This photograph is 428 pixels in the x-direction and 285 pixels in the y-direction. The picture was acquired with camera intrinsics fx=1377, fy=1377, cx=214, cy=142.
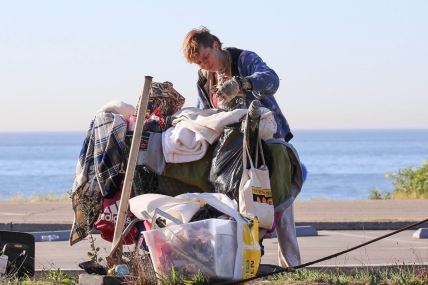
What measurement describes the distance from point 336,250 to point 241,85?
5255 mm

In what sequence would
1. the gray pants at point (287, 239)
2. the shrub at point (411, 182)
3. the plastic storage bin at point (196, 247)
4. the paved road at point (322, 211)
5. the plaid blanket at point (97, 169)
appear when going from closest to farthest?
the plastic storage bin at point (196, 247) < the plaid blanket at point (97, 169) < the gray pants at point (287, 239) < the paved road at point (322, 211) < the shrub at point (411, 182)

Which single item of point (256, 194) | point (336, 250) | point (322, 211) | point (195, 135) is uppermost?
point (195, 135)

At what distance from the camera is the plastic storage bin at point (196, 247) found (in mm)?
7590

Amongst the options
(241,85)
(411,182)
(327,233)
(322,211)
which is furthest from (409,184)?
(241,85)

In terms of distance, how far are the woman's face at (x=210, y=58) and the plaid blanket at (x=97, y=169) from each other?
0.64m

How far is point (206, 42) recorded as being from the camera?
8867 millimetres

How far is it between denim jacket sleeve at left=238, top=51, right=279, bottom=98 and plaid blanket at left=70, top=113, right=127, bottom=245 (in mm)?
879

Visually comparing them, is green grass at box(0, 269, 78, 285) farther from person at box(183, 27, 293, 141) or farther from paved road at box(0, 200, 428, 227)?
paved road at box(0, 200, 428, 227)

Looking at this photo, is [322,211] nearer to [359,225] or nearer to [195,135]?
[359,225]

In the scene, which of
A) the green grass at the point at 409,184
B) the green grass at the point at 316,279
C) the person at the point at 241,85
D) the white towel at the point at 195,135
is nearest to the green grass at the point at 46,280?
the green grass at the point at 316,279

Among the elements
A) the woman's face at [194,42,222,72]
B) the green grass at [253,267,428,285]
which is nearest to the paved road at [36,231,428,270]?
the green grass at [253,267,428,285]

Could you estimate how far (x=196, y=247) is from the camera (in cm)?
766

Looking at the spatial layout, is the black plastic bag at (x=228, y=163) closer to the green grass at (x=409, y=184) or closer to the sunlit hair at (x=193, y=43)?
the sunlit hair at (x=193, y=43)

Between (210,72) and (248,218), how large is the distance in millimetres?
1646
